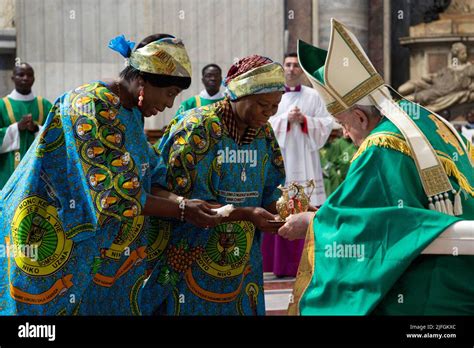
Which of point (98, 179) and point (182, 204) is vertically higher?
point (98, 179)

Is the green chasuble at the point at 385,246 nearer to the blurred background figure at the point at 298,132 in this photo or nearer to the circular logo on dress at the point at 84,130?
the circular logo on dress at the point at 84,130

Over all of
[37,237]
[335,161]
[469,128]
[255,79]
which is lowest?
[335,161]

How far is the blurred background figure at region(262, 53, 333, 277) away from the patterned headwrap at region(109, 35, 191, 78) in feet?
16.0

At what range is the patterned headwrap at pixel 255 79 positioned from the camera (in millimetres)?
5039

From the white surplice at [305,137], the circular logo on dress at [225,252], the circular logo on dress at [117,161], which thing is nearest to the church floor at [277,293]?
the white surplice at [305,137]

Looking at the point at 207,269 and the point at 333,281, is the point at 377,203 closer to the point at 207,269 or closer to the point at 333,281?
the point at 333,281

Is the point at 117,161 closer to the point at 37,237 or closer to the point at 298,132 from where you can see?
the point at 37,237

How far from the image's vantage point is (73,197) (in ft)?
14.3

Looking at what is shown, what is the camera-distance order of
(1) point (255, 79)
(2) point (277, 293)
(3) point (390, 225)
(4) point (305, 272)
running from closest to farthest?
(3) point (390, 225) → (4) point (305, 272) → (1) point (255, 79) → (2) point (277, 293)

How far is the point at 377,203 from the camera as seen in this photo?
4.07 metres

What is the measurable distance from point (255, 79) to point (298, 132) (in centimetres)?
473

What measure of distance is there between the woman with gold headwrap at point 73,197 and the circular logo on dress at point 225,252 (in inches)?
27.0

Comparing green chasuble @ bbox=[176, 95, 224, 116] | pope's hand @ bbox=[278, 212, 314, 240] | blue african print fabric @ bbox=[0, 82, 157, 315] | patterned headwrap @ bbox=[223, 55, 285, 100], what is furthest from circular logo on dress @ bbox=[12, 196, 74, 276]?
green chasuble @ bbox=[176, 95, 224, 116]

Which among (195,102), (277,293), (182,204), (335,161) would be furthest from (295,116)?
(182,204)
